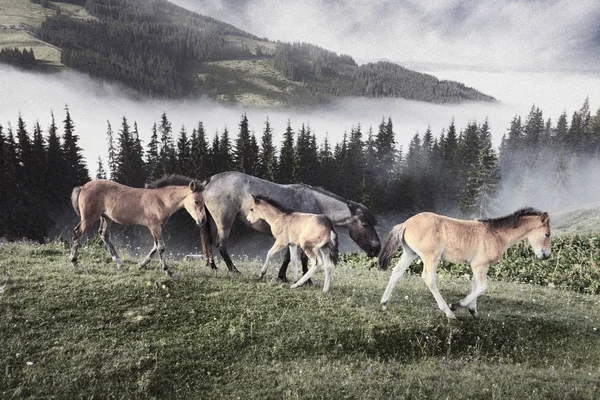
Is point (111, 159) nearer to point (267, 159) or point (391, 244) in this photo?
point (267, 159)

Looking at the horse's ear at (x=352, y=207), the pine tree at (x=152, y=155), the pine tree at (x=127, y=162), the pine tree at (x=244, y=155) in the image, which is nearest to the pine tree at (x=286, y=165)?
the pine tree at (x=244, y=155)

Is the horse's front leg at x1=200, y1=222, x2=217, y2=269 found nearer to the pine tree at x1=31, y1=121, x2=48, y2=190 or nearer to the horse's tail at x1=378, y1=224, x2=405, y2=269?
the horse's tail at x1=378, y1=224, x2=405, y2=269

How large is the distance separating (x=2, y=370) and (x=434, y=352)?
312 inches

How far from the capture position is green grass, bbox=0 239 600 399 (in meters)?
6.96

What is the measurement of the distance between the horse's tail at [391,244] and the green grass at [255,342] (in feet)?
3.78

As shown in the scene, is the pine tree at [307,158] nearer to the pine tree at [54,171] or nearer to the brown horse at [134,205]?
the pine tree at [54,171]

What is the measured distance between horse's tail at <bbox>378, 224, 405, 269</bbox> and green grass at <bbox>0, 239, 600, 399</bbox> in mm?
1151

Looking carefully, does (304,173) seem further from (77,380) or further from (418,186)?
(77,380)

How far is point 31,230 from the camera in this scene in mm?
59781

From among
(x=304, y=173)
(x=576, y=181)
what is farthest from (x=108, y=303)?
(x=576, y=181)

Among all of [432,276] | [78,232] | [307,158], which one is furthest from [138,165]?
[432,276]

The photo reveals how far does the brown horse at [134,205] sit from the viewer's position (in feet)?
34.4

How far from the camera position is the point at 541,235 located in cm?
953

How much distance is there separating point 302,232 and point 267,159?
6831cm
